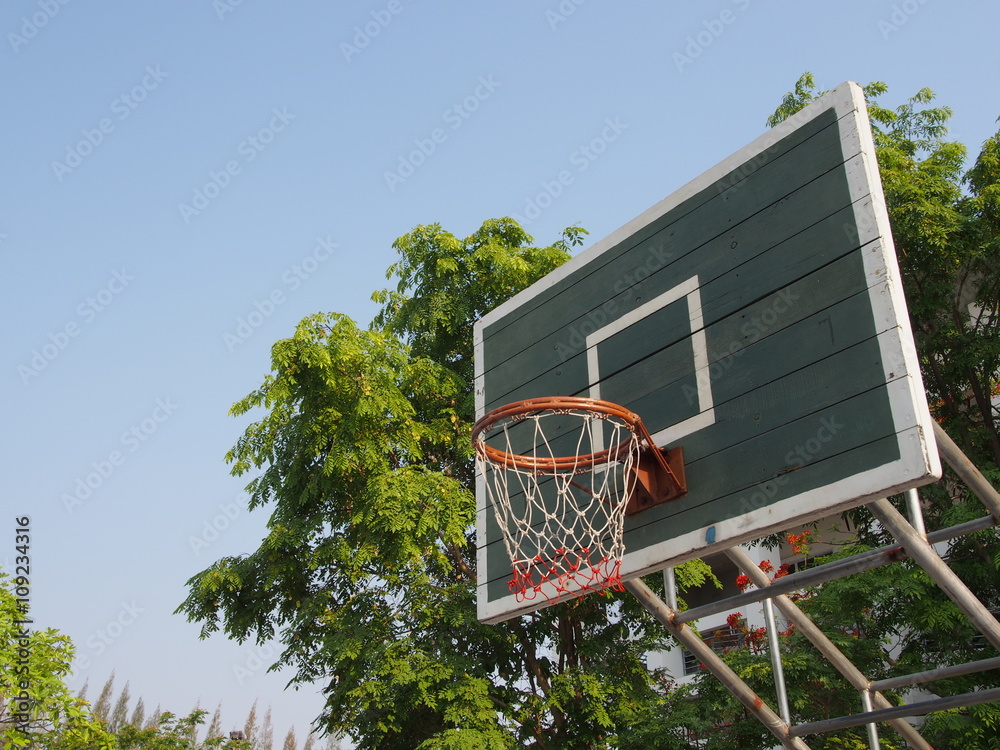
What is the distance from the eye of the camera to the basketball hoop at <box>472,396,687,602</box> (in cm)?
501

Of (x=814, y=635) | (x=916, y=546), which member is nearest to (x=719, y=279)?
(x=916, y=546)

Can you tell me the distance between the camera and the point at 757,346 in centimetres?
477

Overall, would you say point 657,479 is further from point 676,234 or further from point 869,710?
point 869,710

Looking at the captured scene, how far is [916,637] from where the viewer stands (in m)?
9.92

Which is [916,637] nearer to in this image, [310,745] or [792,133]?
[792,133]

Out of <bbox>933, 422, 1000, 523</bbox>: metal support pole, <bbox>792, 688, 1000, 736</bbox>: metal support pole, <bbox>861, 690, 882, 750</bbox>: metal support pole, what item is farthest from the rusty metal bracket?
<bbox>861, 690, 882, 750</bbox>: metal support pole

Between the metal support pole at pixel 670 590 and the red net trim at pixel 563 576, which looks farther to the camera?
the metal support pole at pixel 670 590

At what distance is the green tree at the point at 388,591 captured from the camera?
366 inches

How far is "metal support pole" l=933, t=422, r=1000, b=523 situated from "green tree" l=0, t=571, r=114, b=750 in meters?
9.45

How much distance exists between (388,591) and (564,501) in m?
5.15

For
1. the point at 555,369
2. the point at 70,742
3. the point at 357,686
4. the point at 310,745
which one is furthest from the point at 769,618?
the point at 310,745

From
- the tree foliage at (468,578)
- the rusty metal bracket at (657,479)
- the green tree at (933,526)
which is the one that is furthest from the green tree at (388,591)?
the rusty metal bracket at (657,479)

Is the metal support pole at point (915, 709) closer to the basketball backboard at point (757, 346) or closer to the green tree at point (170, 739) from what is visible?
the basketball backboard at point (757, 346)

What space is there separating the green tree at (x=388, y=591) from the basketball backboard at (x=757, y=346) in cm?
363
